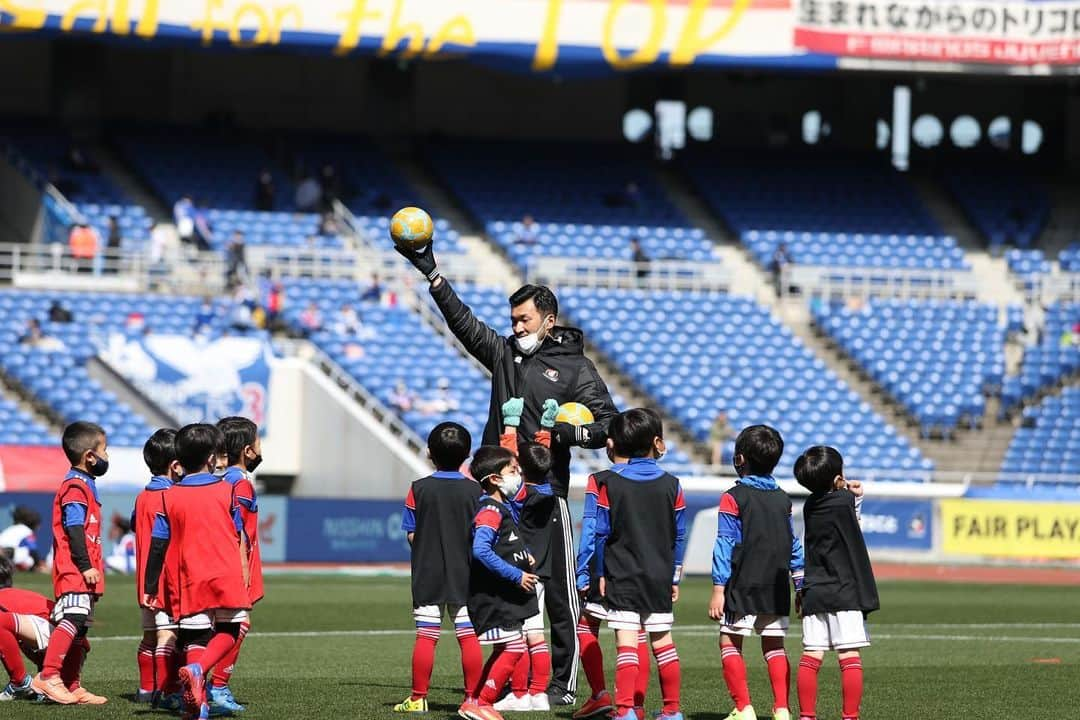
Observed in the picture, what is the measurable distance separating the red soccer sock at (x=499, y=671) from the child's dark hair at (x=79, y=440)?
8.71 feet

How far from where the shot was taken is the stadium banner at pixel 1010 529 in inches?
1272

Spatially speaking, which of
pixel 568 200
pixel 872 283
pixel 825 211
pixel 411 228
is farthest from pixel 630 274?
pixel 411 228

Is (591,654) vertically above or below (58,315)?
below

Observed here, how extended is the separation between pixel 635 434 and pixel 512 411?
101cm

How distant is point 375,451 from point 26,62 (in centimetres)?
1413

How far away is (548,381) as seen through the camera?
36.9ft

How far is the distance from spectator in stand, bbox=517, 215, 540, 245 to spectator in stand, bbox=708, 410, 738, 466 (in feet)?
23.2

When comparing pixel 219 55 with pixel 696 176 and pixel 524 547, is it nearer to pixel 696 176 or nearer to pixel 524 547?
pixel 696 176

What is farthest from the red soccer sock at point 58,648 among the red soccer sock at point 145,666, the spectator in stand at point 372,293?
the spectator in stand at point 372,293

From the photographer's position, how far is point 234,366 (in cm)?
3344

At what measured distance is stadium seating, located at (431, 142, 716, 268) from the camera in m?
41.0

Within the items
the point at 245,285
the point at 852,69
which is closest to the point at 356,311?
the point at 245,285

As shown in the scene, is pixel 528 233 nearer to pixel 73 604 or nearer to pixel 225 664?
pixel 73 604

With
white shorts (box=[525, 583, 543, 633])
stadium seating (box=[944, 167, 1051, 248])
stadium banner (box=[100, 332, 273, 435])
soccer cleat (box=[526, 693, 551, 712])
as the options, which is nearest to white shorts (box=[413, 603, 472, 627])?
white shorts (box=[525, 583, 543, 633])
